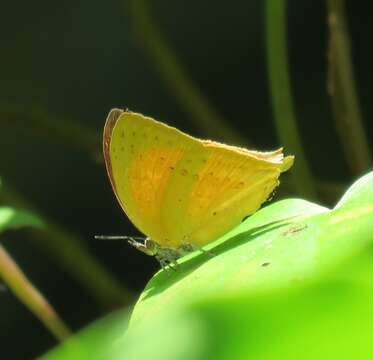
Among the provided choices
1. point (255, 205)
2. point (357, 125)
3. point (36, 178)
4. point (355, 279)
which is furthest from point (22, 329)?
point (355, 279)

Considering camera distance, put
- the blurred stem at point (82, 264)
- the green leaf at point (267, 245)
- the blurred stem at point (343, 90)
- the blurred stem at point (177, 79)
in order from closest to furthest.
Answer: the green leaf at point (267, 245), the blurred stem at point (343, 90), the blurred stem at point (82, 264), the blurred stem at point (177, 79)

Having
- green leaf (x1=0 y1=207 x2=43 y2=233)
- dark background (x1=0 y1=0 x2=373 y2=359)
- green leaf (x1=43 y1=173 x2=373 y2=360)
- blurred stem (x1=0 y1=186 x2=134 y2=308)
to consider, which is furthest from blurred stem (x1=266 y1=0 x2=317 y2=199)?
green leaf (x1=43 y1=173 x2=373 y2=360)

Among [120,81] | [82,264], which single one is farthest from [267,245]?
[120,81]

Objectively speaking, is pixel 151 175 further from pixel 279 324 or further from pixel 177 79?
pixel 177 79

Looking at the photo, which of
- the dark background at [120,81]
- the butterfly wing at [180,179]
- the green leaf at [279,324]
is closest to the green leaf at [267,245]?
the butterfly wing at [180,179]

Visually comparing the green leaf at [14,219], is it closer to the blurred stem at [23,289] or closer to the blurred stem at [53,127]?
the blurred stem at [23,289]

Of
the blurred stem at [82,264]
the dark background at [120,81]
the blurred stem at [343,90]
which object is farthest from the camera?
the dark background at [120,81]
